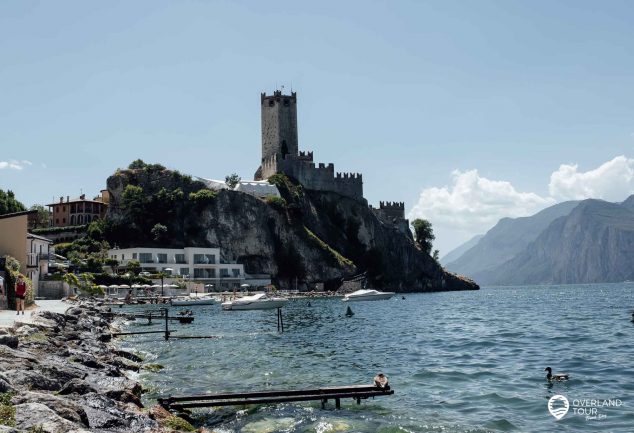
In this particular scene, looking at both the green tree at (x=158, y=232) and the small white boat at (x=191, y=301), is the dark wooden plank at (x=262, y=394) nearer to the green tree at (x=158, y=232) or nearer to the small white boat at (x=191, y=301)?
the small white boat at (x=191, y=301)

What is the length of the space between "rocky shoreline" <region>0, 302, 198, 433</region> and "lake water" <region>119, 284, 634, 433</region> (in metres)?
2.20

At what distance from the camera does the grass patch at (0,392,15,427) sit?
438 inches

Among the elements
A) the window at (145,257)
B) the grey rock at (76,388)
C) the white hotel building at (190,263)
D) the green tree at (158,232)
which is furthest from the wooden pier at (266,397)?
the green tree at (158,232)

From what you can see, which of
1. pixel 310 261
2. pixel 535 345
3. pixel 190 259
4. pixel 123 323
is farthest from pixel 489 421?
pixel 310 261

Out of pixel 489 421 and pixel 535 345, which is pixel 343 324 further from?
pixel 489 421

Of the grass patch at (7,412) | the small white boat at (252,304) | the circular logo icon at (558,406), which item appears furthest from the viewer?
the small white boat at (252,304)

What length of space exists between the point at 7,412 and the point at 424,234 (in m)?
173

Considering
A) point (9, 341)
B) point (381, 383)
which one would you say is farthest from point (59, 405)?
point (381, 383)

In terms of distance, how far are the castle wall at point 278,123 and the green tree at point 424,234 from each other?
44356 millimetres

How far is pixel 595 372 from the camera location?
83.5 feet

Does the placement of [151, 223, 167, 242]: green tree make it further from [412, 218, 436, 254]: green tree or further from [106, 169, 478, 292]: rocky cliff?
[412, 218, 436, 254]: green tree

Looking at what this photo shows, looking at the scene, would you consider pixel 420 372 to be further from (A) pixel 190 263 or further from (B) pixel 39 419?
(A) pixel 190 263

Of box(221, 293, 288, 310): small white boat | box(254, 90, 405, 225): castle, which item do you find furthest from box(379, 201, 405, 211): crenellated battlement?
box(221, 293, 288, 310): small white boat

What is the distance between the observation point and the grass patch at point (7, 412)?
36.5 ft
